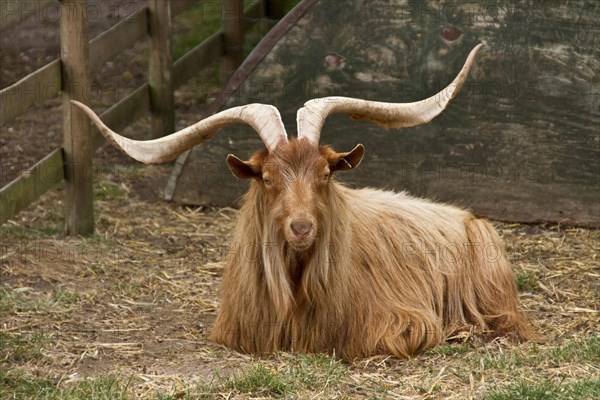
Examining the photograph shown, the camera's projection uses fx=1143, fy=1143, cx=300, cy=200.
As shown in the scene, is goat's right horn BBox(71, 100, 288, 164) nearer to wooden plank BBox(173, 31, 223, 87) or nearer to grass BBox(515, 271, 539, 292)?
grass BBox(515, 271, 539, 292)

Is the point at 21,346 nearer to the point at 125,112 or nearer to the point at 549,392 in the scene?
the point at 549,392

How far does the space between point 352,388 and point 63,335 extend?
2095 millimetres

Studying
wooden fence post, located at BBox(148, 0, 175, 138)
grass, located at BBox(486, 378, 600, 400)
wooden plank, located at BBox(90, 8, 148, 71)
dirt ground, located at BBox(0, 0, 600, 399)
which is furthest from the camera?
wooden fence post, located at BBox(148, 0, 175, 138)

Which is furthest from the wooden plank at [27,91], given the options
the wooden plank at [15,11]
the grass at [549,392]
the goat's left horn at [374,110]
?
the grass at [549,392]

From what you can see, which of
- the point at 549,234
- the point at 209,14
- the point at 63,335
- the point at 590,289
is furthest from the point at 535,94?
the point at 209,14

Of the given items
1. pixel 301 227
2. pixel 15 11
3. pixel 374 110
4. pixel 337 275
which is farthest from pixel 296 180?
pixel 15 11

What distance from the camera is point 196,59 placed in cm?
1210

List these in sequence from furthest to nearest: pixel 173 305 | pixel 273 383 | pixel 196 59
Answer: pixel 196 59
pixel 173 305
pixel 273 383

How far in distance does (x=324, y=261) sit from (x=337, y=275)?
0.16 m

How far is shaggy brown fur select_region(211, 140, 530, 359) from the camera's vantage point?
6.40m

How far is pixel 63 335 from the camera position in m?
7.14

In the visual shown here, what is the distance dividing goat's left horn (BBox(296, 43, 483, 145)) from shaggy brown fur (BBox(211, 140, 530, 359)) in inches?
8.0

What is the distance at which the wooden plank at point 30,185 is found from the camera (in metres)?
8.45

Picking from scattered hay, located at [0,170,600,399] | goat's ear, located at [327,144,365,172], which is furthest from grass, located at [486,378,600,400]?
goat's ear, located at [327,144,365,172]
